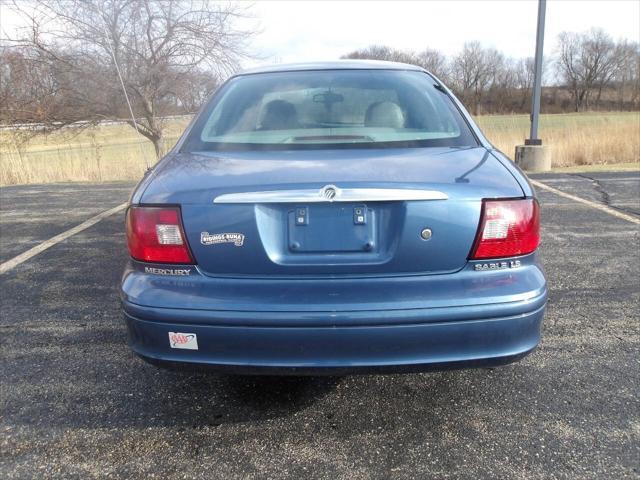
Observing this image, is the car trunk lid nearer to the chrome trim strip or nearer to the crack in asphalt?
the chrome trim strip

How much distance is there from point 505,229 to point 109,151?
13301 mm

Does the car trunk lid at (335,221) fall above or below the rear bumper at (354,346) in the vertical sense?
above

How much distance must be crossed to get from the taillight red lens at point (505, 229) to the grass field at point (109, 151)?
390 inches

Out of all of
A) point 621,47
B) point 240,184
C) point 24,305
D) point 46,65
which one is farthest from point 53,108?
point 621,47

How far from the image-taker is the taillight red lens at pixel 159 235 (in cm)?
181

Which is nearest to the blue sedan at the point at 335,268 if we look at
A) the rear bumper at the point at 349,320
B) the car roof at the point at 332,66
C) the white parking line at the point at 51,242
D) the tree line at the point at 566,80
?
the rear bumper at the point at 349,320

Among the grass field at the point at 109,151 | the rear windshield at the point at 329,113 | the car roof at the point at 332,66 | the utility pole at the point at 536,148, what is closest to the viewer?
the rear windshield at the point at 329,113

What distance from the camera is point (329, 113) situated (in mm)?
2525

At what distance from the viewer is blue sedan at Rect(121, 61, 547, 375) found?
5.65ft

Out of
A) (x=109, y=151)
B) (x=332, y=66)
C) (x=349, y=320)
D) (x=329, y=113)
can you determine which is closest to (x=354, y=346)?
(x=349, y=320)

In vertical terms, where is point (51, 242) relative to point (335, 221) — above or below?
below

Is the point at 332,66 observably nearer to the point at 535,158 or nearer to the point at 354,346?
the point at 354,346

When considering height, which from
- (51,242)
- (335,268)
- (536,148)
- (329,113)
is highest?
(329,113)

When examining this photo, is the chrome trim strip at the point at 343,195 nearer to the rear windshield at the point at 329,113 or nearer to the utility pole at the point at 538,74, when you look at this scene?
the rear windshield at the point at 329,113
